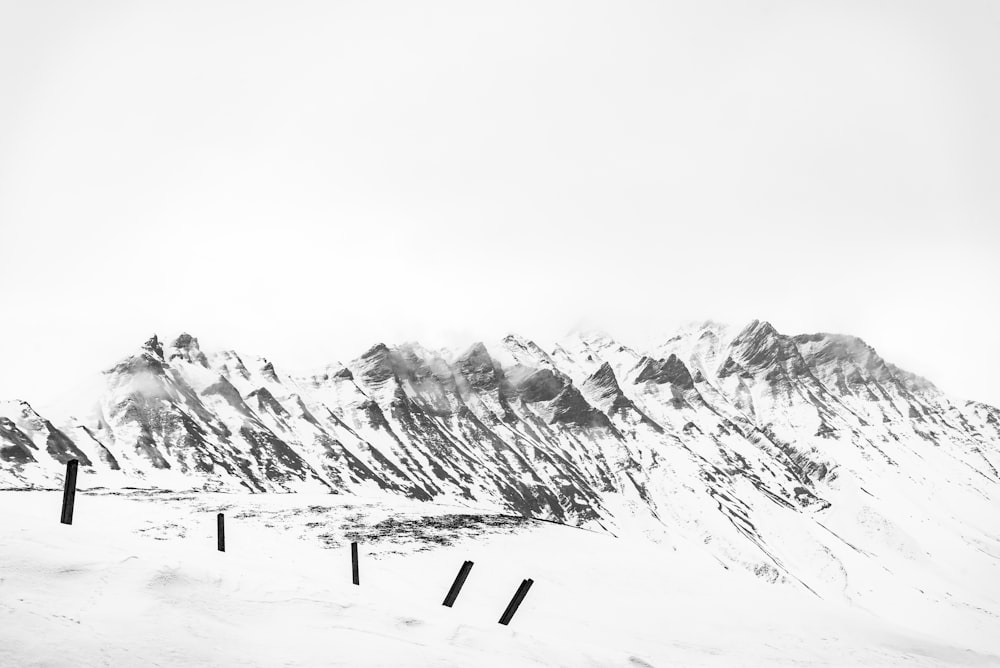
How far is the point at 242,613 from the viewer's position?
11.0 metres

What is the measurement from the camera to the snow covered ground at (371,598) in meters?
9.70

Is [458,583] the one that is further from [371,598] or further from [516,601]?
[371,598]

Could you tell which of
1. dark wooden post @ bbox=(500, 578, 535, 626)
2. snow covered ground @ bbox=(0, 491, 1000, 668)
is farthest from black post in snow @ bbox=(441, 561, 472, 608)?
dark wooden post @ bbox=(500, 578, 535, 626)

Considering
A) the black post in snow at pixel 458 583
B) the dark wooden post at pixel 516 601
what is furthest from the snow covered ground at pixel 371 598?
the black post in snow at pixel 458 583

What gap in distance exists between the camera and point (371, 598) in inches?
510

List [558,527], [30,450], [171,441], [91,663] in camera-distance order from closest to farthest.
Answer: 1. [91,663]
2. [558,527]
3. [30,450]
4. [171,441]

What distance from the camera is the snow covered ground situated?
9.70m

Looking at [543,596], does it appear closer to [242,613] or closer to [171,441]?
[242,613]

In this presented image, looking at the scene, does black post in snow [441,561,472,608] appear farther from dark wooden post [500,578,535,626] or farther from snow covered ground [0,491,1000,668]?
dark wooden post [500,578,535,626]

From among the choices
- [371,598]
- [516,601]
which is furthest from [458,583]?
[371,598]

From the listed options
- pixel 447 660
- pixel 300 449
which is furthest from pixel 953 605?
pixel 447 660

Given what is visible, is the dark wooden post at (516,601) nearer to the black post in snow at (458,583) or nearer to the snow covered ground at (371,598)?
the snow covered ground at (371,598)

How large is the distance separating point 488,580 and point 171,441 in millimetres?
154952

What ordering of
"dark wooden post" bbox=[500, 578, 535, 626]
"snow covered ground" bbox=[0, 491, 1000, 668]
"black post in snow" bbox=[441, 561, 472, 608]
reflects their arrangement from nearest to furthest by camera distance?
"snow covered ground" bbox=[0, 491, 1000, 668] < "dark wooden post" bbox=[500, 578, 535, 626] < "black post in snow" bbox=[441, 561, 472, 608]
